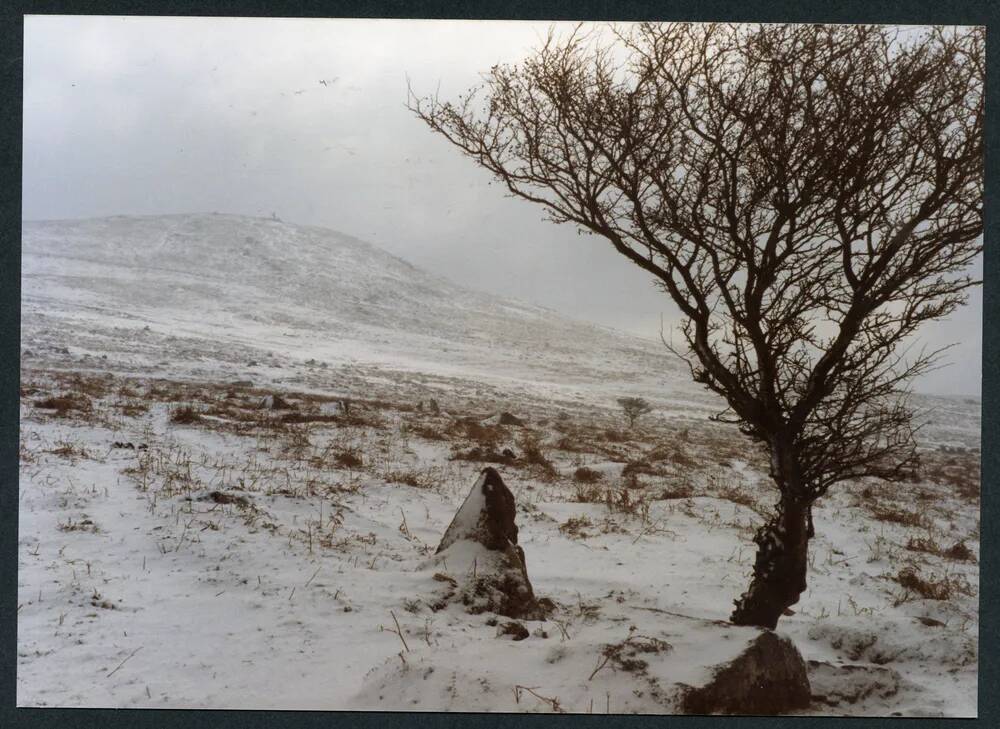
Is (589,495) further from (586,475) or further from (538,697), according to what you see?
(538,697)

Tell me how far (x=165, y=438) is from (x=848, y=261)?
4.52 m

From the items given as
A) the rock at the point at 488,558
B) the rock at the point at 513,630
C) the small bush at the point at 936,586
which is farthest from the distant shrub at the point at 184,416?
the small bush at the point at 936,586

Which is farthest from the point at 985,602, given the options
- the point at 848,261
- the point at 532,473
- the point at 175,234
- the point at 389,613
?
the point at 175,234

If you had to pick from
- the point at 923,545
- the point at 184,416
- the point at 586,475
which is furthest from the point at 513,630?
the point at 184,416

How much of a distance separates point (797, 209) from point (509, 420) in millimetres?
2437

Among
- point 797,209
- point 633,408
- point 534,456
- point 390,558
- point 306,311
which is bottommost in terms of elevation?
point 390,558

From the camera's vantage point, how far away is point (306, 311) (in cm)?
462

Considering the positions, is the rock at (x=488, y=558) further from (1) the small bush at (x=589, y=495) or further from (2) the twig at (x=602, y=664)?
(1) the small bush at (x=589, y=495)

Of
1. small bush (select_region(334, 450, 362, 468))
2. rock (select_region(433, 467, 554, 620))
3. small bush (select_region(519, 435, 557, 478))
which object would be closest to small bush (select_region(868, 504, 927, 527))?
small bush (select_region(519, 435, 557, 478))

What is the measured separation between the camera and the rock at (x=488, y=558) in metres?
3.48

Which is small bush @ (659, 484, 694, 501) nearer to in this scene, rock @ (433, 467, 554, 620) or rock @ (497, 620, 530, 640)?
rock @ (433, 467, 554, 620)

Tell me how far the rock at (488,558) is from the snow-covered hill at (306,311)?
1.03 metres

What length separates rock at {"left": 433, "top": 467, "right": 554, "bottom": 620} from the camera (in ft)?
11.4

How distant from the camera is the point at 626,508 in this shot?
4422 mm
